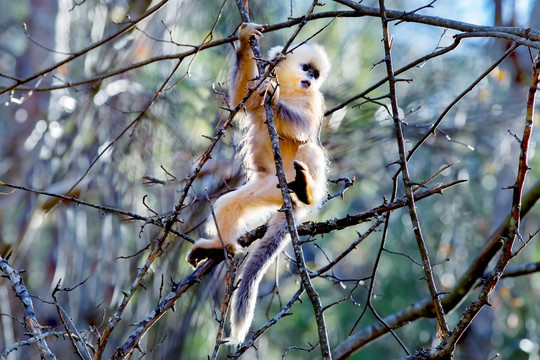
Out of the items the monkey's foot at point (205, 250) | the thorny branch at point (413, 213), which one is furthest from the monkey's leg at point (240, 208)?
the thorny branch at point (413, 213)

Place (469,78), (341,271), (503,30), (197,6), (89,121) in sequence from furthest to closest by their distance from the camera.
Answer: (341,271) < (469,78) < (89,121) < (197,6) < (503,30)

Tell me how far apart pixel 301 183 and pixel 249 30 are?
86cm

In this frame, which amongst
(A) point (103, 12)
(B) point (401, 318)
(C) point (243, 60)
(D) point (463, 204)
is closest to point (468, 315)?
(B) point (401, 318)

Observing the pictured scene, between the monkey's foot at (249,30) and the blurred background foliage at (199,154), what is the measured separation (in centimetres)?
33

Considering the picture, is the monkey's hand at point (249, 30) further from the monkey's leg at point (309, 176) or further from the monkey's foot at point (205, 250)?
the monkey's foot at point (205, 250)

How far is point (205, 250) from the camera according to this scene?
3531mm

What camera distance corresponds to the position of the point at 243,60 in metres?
3.59

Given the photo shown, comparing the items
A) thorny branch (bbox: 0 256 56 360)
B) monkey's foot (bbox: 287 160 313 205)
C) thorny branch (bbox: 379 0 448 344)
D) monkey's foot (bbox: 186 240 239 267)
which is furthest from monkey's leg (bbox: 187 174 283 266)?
thorny branch (bbox: 379 0 448 344)

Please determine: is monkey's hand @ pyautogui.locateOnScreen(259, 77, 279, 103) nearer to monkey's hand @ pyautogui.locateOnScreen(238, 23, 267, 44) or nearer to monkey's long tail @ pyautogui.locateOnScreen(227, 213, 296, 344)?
monkey's hand @ pyautogui.locateOnScreen(238, 23, 267, 44)

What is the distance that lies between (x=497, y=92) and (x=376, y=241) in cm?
332

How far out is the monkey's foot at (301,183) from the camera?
322cm

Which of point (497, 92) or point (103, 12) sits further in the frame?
point (497, 92)

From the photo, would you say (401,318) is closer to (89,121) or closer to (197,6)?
(197,6)

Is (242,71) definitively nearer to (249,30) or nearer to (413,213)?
(249,30)
